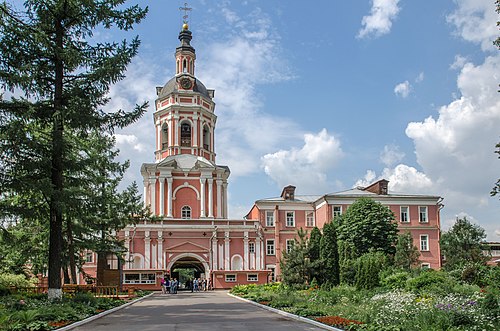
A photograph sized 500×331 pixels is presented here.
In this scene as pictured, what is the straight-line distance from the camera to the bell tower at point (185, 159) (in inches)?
2162

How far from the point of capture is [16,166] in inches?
828

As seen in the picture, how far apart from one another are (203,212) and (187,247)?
Result: 489 cm

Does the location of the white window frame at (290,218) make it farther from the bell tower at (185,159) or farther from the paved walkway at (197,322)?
the paved walkway at (197,322)

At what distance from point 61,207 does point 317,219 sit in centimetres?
4282

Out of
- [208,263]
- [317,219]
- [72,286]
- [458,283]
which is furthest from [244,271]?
[458,283]

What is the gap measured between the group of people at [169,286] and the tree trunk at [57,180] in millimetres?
21537

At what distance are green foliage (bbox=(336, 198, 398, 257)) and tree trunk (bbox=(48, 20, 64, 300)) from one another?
30.3 meters

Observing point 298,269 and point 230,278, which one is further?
point 230,278

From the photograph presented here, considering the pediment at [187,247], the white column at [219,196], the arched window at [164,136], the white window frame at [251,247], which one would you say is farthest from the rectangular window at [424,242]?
the arched window at [164,136]

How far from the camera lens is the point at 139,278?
4828 centimetres

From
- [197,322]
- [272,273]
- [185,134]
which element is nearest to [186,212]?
[185,134]

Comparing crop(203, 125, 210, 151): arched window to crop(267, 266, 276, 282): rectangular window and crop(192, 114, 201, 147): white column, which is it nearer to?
crop(192, 114, 201, 147): white column

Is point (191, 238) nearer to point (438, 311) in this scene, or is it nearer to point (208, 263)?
point (208, 263)

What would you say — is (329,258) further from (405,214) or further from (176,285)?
(405,214)
